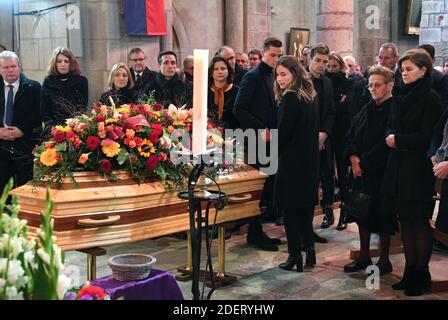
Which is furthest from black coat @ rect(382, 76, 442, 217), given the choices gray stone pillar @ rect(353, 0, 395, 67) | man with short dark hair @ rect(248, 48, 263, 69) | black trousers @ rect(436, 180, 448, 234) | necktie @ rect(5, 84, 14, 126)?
gray stone pillar @ rect(353, 0, 395, 67)

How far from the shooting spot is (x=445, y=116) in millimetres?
4516

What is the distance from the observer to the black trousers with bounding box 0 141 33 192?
6027 millimetres

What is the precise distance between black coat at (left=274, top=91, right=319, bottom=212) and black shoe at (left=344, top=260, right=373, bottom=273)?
0.55 m

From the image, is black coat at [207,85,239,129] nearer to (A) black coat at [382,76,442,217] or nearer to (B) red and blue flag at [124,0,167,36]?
(A) black coat at [382,76,442,217]

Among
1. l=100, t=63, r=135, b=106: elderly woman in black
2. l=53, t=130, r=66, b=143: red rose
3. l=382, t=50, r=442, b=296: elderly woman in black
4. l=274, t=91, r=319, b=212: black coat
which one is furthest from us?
l=100, t=63, r=135, b=106: elderly woman in black

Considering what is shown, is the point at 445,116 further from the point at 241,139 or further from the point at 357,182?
the point at 241,139

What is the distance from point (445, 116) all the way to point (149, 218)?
206 centimetres

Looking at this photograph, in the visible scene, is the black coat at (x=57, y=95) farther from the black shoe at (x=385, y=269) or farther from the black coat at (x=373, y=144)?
the black shoe at (x=385, y=269)

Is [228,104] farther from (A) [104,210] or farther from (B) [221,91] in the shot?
(A) [104,210]

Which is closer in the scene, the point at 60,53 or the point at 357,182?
the point at 357,182

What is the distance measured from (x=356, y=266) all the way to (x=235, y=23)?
23.3ft

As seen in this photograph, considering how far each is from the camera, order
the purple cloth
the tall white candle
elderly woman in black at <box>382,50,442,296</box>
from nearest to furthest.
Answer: the tall white candle, the purple cloth, elderly woman in black at <box>382,50,442,296</box>

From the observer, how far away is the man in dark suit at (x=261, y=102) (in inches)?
223

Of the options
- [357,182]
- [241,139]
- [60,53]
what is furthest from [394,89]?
[60,53]
